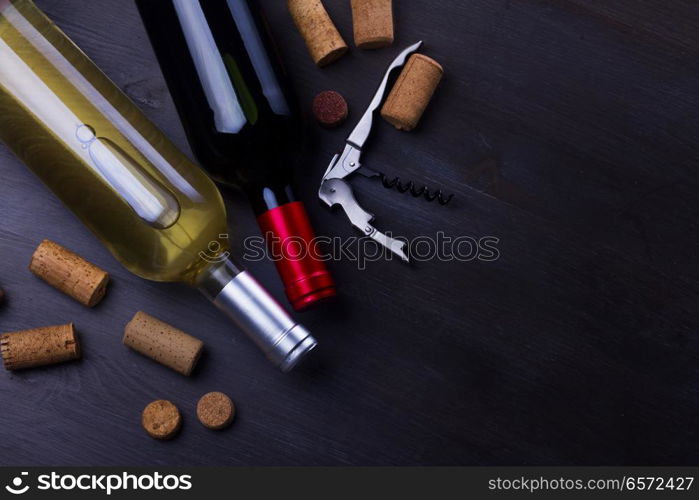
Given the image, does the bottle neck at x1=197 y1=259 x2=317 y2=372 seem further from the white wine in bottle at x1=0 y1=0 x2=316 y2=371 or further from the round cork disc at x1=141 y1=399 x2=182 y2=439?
the round cork disc at x1=141 y1=399 x2=182 y2=439

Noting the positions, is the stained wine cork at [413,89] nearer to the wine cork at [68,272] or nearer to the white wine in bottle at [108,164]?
the white wine in bottle at [108,164]

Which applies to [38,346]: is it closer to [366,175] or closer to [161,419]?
[161,419]

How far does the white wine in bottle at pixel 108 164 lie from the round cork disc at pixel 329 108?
0.82ft

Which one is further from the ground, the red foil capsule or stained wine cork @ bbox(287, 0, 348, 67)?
stained wine cork @ bbox(287, 0, 348, 67)

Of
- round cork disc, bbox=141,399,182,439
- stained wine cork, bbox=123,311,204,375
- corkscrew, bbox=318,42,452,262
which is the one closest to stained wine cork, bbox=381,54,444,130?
corkscrew, bbox=318,42,452,262

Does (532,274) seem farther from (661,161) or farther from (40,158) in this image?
(40,158)

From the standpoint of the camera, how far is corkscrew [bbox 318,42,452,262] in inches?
50.0

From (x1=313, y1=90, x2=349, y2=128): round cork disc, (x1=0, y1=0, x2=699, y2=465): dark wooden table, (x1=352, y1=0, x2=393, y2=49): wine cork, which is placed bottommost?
(x1=0, y1=0, x2=699, y2=465): dark wooden table

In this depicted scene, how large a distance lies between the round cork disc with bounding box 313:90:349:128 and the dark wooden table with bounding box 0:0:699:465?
0.03 meters

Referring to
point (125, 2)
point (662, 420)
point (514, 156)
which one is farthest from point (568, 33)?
point (125, 2)

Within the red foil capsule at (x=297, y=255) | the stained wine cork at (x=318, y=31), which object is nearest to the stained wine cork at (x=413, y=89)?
the stained wine cork at (x=318, y=31)

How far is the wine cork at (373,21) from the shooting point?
4.29ft

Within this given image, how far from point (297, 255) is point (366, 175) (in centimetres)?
30

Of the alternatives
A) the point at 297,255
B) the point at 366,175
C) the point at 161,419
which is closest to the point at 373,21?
the point at 366,175
